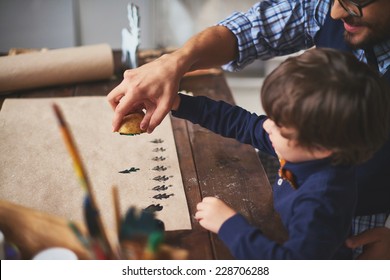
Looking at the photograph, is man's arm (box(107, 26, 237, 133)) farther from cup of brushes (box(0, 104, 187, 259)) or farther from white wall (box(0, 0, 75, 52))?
white wall (box(0, 0, 75, 52))

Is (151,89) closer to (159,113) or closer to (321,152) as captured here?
(159,113)

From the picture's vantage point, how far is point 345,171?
908 millimetres

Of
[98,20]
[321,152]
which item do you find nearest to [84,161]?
[321,152]

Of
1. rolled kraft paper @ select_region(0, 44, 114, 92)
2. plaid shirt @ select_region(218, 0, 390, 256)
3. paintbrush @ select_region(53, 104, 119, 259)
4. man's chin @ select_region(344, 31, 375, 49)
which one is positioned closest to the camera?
paintbrush @ select_region(53, 104, 119, 259)

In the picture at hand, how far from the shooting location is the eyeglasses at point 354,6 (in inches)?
46.4

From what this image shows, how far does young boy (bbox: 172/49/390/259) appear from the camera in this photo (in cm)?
83

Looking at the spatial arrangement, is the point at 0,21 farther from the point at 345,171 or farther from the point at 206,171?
the point at 345,171

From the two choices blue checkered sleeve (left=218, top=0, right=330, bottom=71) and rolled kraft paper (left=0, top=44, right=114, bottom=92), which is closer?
blue checkered sleeve (left=218, top=0, right=330, bottom=71)

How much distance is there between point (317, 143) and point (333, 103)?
0.28ft

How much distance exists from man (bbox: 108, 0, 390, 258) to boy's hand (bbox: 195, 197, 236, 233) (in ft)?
0.87

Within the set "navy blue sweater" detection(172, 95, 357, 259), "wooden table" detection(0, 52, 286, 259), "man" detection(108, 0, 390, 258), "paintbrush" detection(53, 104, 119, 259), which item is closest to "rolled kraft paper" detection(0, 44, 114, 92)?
"wooden table" detection(0, 52, 286, 259)

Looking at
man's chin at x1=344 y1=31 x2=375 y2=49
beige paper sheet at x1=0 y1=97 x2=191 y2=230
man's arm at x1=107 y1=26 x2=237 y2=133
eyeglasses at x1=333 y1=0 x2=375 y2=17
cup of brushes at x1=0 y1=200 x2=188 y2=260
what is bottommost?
beige paper sheet at x1=0 y1=97 x2=191 y2=230
